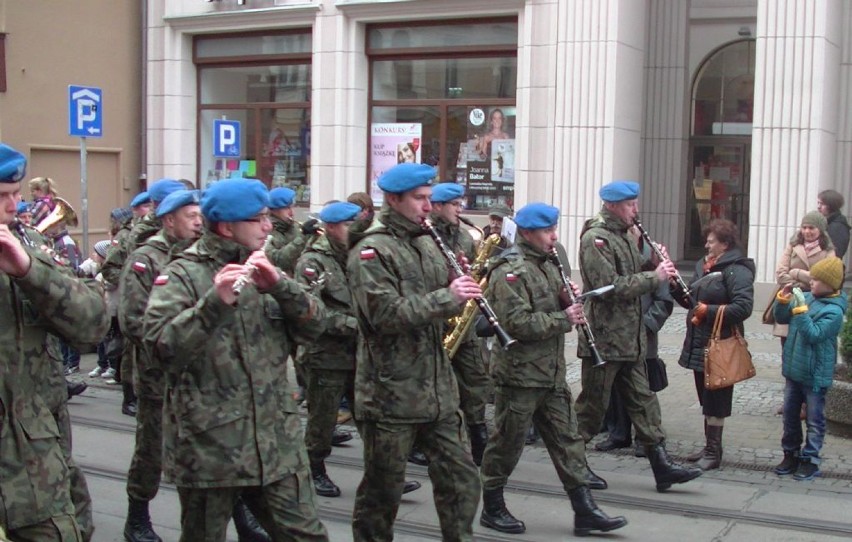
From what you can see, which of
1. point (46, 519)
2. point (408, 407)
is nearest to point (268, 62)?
point (408, 407)

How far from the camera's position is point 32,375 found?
3.97m

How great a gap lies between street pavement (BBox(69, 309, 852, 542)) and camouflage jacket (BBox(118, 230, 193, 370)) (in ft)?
4.76

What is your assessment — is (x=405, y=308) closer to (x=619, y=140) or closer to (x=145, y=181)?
(x=619, y=140)

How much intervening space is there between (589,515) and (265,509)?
2.62m

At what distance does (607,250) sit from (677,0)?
12.9 meters

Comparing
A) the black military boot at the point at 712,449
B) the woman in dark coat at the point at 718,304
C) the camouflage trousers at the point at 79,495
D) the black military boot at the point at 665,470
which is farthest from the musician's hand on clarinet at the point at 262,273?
the black military boot at the point at 712,449

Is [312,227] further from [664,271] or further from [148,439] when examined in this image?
[664,271]

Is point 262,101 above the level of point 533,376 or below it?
above

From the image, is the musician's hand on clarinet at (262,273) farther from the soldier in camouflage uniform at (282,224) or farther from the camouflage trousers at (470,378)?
the soldier in camouflage uniform at (282,224)

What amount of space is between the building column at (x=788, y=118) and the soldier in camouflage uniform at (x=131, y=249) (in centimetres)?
908

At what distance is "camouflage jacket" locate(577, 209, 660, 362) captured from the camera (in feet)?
23.7

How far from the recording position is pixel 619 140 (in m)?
16.0

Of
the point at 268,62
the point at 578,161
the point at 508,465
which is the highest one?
the point at 268,62

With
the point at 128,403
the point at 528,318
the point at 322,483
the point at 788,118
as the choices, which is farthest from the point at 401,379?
the point at 788,118
